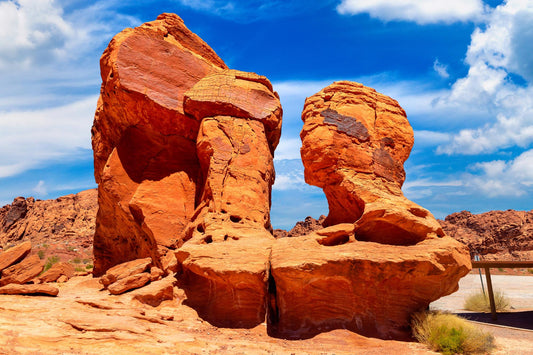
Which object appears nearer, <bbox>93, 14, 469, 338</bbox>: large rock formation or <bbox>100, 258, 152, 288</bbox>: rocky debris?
<bbox>93, 14, 469, 338</bbox>: large rock formation

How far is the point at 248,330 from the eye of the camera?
768cm

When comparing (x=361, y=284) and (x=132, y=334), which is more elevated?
(x=361, y=284)

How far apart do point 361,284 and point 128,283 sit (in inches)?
194

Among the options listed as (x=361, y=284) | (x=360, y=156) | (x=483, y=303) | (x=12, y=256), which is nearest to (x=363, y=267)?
(x=361, y=284)

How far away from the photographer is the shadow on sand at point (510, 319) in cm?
1101

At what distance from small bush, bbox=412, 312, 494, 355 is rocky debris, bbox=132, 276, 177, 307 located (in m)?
4.97

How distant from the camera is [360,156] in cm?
1027

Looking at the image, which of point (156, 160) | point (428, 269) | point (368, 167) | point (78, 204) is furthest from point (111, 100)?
point (78, 204)

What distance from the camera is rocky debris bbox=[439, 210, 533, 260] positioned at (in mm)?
29359

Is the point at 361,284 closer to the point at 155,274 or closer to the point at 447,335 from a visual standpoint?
the point at 447,335

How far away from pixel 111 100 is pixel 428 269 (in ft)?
32.8

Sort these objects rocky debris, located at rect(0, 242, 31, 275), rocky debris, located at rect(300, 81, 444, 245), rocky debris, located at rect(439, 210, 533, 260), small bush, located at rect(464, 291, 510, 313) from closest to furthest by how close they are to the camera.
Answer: rocky debris, located at rect(300, 81, 444, 245) < rocky debris, located at rect(0, 242, 31, 275) < small bush, located at rect(464, 291, 510, 313) < rocky debris, located at rect(439, 210, 533, 260)

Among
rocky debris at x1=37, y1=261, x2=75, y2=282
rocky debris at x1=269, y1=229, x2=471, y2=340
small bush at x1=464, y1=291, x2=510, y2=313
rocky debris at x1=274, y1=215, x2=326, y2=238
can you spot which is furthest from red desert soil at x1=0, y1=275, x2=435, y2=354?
rocky debris at x1=274, y1=215, x2=326, y2=238

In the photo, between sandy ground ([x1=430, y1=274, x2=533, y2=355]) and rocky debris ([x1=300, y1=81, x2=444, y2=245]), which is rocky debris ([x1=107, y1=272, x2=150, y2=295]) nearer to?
rocky debris ([x1=300, y1=81, x2=444, y2=245])
